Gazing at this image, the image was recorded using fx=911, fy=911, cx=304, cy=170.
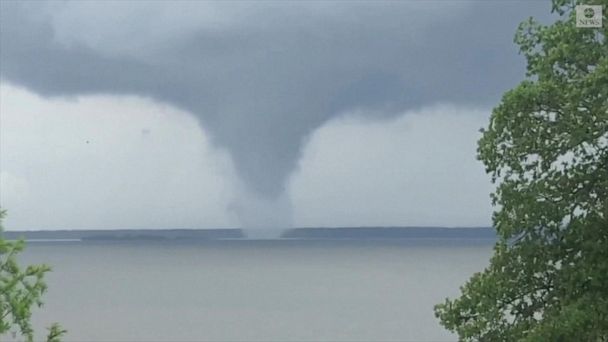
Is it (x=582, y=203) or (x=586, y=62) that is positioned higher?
(x=586, y=62)

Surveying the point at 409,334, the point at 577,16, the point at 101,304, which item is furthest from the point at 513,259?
the point at 101,304

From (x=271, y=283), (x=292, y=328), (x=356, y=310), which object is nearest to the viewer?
(x=292, y=328)

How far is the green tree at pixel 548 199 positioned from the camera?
15211 millimetres

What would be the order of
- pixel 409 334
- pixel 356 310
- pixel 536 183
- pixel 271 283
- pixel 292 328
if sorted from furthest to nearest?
pixel 271 283
pixel 356 310
pixel 292 328
pixel 409 334
pixel 536 183

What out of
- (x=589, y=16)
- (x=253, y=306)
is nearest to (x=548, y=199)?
(x=589, y=16)

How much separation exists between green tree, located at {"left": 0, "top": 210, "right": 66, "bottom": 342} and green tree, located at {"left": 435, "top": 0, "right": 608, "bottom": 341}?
8294mm

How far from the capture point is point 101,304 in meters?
120

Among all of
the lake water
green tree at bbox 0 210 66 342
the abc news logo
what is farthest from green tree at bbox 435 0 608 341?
the lake water

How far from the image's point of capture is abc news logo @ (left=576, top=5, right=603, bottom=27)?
15.7 metres

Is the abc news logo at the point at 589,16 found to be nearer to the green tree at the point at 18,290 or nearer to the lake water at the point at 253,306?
the green tree at the point at 18,290

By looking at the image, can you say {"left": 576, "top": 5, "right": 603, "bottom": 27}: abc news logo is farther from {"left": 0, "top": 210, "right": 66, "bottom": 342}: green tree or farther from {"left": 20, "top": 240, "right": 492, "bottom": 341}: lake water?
{"left": 20, "top": 240, "right": 492, "bottom": 341}: lake water

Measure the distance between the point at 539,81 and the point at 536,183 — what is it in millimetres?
1810

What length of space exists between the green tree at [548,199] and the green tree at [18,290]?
829 cm

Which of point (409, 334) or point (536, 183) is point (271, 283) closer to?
point (409, 334)
